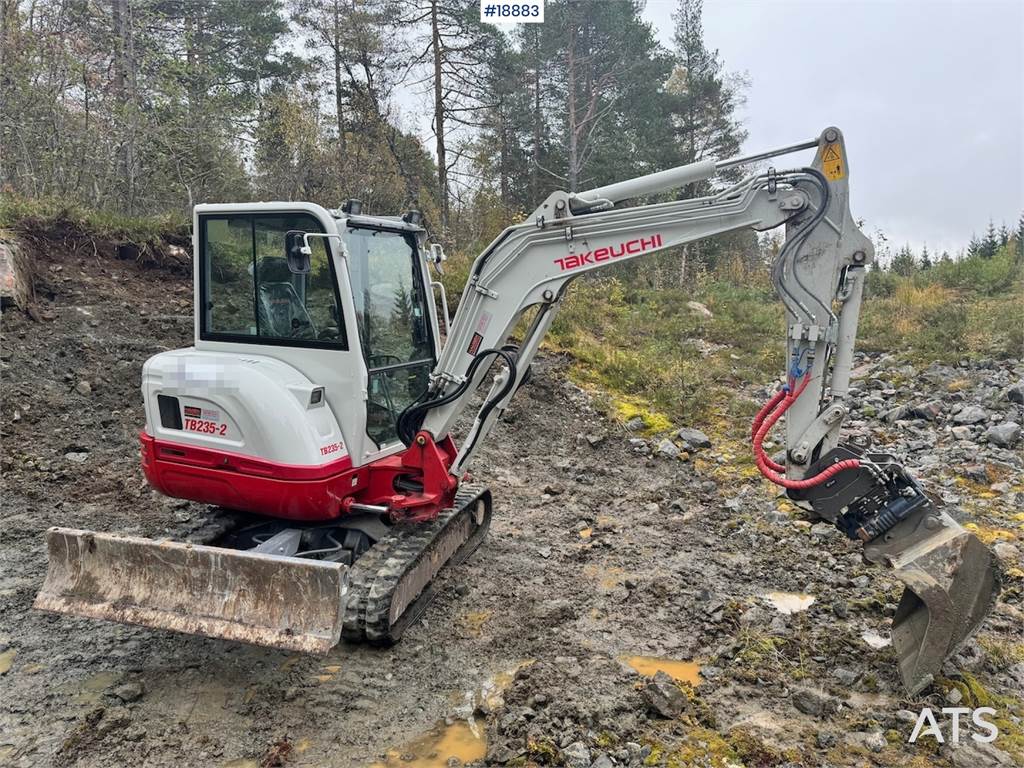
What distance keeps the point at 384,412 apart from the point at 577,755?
93.1 inches

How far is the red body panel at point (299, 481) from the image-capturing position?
3.91 metres

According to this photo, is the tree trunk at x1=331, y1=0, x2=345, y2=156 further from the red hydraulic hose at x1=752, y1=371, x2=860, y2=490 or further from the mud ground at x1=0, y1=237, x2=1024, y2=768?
the red hydraulic hose at x1=752, y1=371, x2=860, y2=490

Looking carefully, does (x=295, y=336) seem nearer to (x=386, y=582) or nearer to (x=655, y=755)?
(x=386, y=582)

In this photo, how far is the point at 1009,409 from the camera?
6.79 meters

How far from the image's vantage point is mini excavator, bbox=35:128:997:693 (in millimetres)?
3449

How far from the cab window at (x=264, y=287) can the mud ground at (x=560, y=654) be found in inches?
74.5

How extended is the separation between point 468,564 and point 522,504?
1.36 m

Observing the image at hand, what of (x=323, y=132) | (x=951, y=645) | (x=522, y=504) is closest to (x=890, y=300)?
(x=522, y=504)

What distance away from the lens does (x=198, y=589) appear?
3592mm

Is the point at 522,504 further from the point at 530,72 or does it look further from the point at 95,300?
the point at 530,72

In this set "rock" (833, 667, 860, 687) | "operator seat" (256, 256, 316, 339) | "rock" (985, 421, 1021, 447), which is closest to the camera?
"rock" (833, 667, 860, 687)

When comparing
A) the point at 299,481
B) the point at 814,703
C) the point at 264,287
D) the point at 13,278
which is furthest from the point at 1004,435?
the point at 13,278

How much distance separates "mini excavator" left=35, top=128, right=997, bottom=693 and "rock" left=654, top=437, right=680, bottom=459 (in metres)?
3.09

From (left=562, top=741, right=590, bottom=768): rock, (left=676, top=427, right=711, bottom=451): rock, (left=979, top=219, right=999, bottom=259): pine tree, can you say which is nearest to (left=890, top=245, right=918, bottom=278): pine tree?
(left=979, top=219, right=999, bottom=259): pine tree
